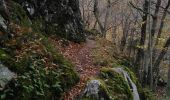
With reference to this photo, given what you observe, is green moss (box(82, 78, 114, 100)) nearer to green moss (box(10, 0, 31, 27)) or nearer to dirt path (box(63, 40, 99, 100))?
dirt path (box(63, 40, 99, 100))

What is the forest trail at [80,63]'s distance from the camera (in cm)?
791

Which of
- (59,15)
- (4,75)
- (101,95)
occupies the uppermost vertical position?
(59,15)

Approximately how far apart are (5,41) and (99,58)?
5.27 meters

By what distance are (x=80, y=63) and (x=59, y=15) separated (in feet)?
12.6

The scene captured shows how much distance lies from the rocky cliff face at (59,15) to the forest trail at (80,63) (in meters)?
0.71

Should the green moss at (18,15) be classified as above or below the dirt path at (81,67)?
above

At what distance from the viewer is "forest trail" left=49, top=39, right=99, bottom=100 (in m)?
7.91

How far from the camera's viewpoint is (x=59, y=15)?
13.7 m

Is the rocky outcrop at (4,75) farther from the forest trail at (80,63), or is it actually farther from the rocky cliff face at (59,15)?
the rocky cliff face at (59,15)

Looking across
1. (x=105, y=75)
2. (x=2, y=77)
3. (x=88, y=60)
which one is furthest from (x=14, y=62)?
(x=88, y=60)

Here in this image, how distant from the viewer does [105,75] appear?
898 centimetres

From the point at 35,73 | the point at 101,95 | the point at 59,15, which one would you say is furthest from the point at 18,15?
the point at 59,15

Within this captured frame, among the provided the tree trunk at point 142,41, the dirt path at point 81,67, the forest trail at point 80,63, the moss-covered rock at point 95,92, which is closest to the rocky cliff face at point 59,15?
the forest trail at point 80,63

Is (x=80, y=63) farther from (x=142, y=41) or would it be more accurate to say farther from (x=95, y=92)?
(x=142, y=41)
